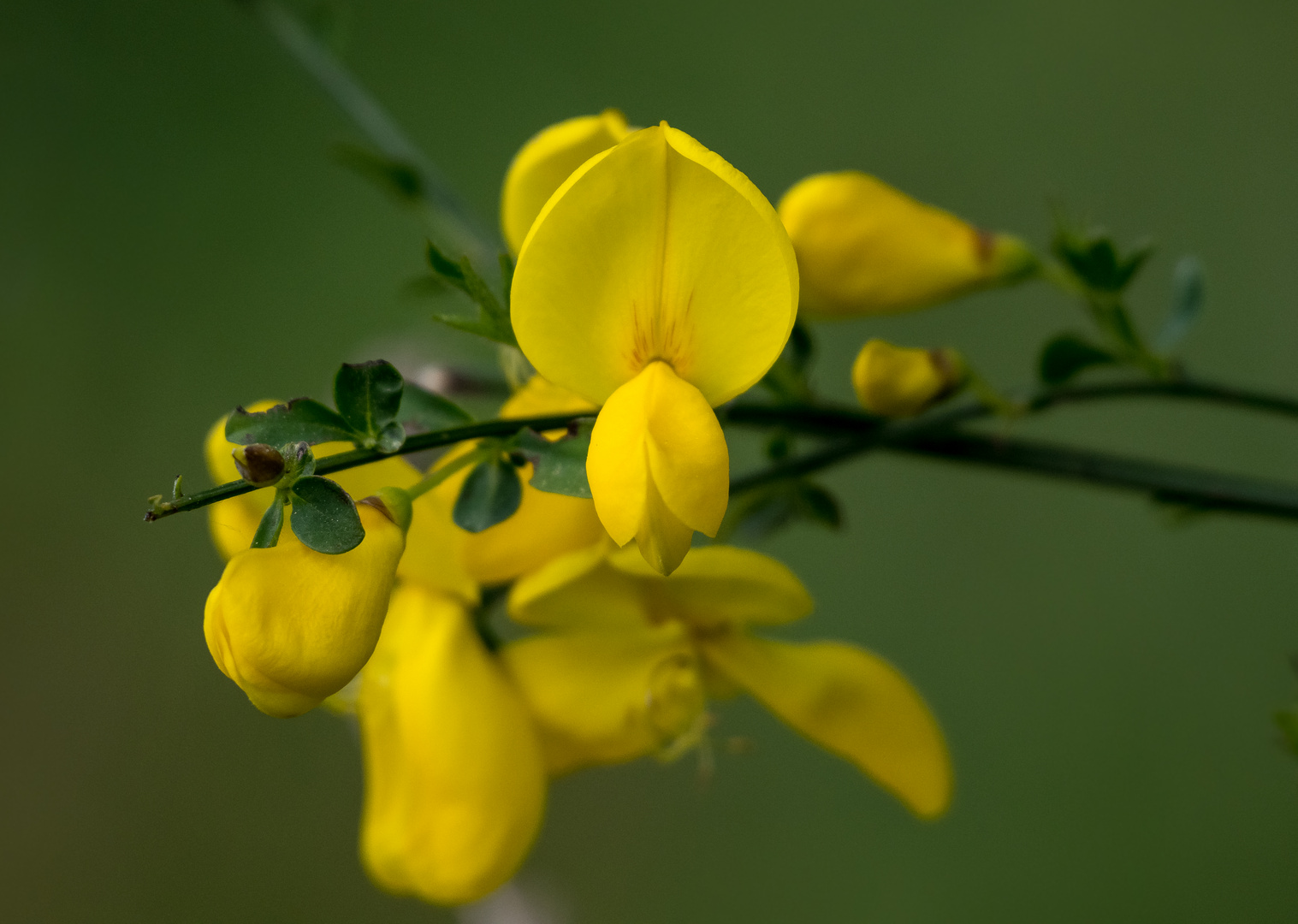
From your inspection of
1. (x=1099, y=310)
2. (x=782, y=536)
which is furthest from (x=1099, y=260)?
(x=782, y=536)

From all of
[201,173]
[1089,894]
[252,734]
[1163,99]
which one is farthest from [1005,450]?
[201,173]

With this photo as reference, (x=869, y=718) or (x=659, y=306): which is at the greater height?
(x=659, y=306)

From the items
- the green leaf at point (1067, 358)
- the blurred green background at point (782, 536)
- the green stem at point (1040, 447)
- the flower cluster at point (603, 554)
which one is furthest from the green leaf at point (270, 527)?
the blurred green background at point (782, 536)

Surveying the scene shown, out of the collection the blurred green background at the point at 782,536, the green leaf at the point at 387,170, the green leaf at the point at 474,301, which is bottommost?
the blurred green background at the point at 782,536

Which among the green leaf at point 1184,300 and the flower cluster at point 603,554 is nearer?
the flower cluster at point 603,554

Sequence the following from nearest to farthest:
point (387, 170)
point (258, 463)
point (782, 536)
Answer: point (258, 463) < point (387, 170) < point (782, 536)

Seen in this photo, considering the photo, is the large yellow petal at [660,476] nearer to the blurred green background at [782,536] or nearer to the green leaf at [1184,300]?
the green leaf at [1184,300]

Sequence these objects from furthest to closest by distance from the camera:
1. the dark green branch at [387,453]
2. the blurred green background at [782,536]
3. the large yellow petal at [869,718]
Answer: the blurred green background at [782,536], the large yellow petal at [869,718], the dark green branch at [387,453]

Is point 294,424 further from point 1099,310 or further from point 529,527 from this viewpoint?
point 1099,310
